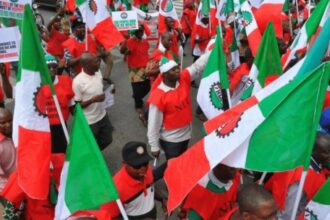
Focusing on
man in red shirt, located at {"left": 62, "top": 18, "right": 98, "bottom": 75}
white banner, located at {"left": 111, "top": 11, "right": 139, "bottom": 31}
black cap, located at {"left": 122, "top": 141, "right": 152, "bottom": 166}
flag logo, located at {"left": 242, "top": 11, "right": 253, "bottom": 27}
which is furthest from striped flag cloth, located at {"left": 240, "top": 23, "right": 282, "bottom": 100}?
white banner, located at {"left": 111, "top": 11, "right": 139, "bottom": 31}

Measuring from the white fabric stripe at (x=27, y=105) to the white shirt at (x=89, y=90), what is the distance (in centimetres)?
165

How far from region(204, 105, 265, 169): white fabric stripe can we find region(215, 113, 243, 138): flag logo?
0.02 meters

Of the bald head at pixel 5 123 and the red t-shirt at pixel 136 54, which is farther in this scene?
the red t-shirt at pixel 136 54

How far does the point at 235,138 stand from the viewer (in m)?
2.75

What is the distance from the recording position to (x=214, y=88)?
163 inches

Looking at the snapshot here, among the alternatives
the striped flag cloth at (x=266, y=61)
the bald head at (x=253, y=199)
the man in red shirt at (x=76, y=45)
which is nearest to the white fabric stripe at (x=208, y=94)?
the striped flag cloth at (x=266, y=61)

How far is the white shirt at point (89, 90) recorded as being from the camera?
195 inches

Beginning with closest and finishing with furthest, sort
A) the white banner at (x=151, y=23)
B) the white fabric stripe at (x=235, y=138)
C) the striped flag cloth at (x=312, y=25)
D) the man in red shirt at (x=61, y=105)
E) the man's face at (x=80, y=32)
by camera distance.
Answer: the white fabric stripe at (x=235, y=138)
the striped flag cloth at (x=312, y=25)
the man in red shirt at (x=61, y=105)
the man's face at (x=80, y=32)
the white banner at (x=151, y=23)

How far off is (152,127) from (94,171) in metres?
1.73

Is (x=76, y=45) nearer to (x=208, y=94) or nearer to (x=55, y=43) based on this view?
(x=55, y=43)

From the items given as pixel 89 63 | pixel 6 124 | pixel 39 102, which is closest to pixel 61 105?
pixel 89 63

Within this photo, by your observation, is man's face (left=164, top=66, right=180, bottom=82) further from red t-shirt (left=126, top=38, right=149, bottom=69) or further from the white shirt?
red t-shirt (left=126, top=38, right=149, bottom=69)

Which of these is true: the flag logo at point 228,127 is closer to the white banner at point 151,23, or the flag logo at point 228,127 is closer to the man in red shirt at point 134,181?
the man in red shirt at point 134,181

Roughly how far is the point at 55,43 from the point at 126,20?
1362 mm
